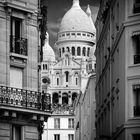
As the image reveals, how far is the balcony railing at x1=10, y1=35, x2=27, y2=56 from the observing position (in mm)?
43781

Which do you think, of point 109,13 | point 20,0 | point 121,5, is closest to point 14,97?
point 20,0

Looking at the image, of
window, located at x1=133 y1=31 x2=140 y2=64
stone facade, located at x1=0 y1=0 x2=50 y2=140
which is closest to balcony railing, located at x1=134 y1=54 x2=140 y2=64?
window, located at x1=133 y1=31 x2=140 y2=64

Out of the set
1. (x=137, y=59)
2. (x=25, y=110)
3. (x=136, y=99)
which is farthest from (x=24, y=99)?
(x=137, y=59)

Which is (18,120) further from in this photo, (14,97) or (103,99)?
(103,99)

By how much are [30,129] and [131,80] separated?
6.71m

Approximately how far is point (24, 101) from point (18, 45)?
130 inches

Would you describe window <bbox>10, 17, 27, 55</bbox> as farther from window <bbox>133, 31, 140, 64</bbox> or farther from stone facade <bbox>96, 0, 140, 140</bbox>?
window <bbox>133, 31, 140, 64</bbox>

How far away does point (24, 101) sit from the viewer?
141 ft

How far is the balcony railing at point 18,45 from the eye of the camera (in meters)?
43.8

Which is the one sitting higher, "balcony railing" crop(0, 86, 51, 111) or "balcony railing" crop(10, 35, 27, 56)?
"balcony railing" crop(10, 35, 27, 56)

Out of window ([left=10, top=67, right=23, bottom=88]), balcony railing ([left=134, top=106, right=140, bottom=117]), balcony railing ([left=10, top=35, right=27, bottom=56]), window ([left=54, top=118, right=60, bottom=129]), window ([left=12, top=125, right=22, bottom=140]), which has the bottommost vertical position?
window ([left=12, top=125, right=22, bottom=140])

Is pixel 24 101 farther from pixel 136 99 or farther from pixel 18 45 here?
pixel 136 99

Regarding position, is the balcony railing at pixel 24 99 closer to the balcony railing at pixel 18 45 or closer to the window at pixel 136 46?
the balcony railing at pixel 18 45

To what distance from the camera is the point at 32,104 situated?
43469 mm
